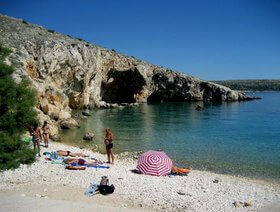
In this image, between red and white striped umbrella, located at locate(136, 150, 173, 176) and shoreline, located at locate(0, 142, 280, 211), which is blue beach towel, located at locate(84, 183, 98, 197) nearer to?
shoreline, located at locate(0, 142, 280, 211)

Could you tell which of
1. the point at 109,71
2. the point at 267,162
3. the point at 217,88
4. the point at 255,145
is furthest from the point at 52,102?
the point at 217,88

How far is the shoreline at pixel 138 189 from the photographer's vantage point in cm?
1622

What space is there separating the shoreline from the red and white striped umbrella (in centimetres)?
63

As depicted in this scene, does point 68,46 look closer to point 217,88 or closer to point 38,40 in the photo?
point 38,40

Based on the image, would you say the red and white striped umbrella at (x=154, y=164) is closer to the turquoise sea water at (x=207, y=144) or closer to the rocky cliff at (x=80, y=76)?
the turquoise sea water at (x=207, y=144)

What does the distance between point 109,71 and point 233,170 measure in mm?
81270

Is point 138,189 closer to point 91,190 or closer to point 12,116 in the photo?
point 91,190

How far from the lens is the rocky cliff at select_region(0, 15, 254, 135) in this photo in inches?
1955

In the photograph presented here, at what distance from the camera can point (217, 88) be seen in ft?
423

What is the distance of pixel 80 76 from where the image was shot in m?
77.4

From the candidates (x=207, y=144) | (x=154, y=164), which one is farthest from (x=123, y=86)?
(x=154, y=164)

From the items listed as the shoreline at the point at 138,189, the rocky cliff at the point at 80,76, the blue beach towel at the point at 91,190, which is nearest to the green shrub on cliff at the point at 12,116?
the shoreline at the point at 138,189

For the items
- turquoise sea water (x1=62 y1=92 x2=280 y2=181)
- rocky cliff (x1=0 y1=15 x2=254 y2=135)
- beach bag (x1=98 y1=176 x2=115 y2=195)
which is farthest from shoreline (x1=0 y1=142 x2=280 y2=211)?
rocky cliff (x1=0 y1=15 x2=254 y2=135)

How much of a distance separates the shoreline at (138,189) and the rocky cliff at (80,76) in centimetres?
1118
